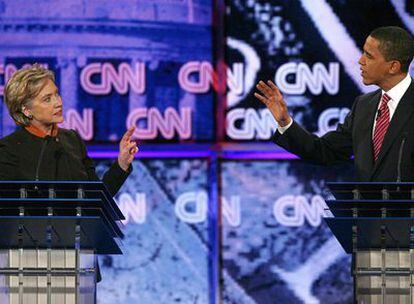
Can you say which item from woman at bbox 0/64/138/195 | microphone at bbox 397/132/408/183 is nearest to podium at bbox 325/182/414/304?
microphone at bbox 397/132/408/183

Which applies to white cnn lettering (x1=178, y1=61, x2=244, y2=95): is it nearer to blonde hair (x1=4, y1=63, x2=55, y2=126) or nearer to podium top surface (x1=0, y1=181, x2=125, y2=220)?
blonde hair (x1=4, y1=63, x2=55, y2=126)

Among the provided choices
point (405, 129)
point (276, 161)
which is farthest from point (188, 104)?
point (405, 129)

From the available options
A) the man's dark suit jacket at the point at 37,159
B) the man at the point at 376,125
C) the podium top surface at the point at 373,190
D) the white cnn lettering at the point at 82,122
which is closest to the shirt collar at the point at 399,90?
the man at the point at 376,125

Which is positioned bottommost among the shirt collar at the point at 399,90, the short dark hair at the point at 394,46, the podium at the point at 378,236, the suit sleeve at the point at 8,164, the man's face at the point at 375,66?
the podium at the point at 378,236

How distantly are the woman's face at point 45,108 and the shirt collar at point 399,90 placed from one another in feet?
4.85

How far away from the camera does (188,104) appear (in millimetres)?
6668

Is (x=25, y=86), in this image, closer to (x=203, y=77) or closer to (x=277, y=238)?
(x=203, y=77)

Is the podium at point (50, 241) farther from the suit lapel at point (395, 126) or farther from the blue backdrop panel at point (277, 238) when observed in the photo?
the blue backdrop panel at point (277, 238)

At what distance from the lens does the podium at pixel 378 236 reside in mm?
3668

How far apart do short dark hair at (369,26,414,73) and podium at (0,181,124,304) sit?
69.1 inches

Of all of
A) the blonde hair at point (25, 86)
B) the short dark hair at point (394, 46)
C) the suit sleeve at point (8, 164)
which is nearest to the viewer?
the suit sleeve at point (8, 164)

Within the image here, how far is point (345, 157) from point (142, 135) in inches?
73.6

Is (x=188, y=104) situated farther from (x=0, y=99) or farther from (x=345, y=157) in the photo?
(x=345, y=157)

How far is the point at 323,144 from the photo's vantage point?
504cm
